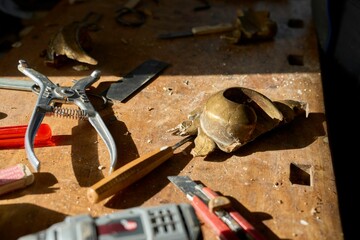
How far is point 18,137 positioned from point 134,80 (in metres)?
0.34

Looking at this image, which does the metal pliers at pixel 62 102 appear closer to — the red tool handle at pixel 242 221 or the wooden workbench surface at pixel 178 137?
the wooden workbench surface at pixel 178 137

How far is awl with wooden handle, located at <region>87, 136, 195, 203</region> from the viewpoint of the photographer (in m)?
0.78

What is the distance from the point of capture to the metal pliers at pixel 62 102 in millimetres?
865

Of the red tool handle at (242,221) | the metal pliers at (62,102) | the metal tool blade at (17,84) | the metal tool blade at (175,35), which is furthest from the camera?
the metal tool blade at (175,35)

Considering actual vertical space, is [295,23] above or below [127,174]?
below

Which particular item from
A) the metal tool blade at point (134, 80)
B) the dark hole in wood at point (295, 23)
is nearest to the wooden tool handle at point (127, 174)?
the metal tool blade at point (134, 80)

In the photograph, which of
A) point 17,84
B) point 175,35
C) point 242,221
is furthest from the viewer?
point 175,35

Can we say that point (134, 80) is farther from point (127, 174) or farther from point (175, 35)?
point (127, 174)

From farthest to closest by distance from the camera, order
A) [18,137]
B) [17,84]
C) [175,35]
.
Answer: [175,35] → [17,84] → [18,137]

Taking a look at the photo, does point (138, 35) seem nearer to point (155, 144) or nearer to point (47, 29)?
point (47, 29)

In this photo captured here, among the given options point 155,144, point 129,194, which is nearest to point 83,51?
point 155,144

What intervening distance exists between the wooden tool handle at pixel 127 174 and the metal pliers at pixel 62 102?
49 millimetres

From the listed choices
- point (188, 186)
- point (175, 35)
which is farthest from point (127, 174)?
point (175, 35)

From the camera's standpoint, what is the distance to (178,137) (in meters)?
0.96
